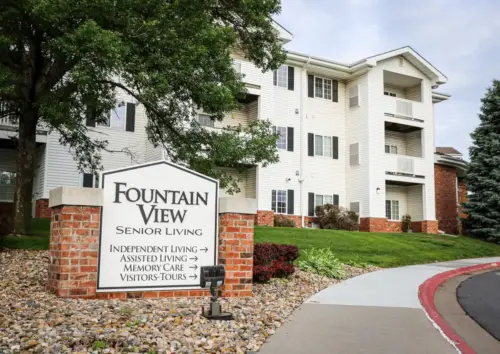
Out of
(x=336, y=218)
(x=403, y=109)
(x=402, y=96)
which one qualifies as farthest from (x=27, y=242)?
(x=402, y=96)

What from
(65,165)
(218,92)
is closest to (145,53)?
(218,92)

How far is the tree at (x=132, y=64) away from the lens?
11.6m

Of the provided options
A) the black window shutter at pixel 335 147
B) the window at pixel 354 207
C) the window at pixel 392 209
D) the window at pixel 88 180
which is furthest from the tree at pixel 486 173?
the window at pixel 88 180

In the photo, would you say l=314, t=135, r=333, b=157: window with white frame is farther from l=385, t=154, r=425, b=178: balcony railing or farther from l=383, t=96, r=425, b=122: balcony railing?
l=383, t=96, r=425, b=122: balcony railing

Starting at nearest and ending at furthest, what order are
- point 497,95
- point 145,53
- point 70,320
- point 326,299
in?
1. point 70,320
2. point 326,299
3. point 145,53
4. point 497,95

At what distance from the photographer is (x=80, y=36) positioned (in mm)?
10977

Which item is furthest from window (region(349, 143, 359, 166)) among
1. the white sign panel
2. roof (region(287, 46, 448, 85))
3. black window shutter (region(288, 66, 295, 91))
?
the white sign panel

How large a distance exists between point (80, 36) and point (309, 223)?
18.5 meters

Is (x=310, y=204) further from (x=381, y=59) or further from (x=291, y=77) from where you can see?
(x=381, y=59)

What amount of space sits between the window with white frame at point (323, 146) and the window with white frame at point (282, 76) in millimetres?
3390

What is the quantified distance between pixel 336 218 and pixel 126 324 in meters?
21.7

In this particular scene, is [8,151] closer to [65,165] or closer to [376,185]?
[65,165]

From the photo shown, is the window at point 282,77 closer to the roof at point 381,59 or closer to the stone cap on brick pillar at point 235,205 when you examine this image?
the roof at point 381,59

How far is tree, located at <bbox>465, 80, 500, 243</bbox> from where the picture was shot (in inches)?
1161
